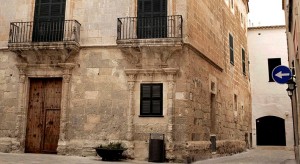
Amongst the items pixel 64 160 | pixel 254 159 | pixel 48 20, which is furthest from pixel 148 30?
pixel 254 159

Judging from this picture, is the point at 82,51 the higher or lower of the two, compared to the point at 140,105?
higher

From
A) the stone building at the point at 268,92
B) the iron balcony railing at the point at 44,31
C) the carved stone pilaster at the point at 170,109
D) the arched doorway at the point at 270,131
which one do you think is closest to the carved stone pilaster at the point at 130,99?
the carved stone pilaster at the point at 170,109

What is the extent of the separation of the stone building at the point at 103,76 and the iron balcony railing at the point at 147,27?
4cm

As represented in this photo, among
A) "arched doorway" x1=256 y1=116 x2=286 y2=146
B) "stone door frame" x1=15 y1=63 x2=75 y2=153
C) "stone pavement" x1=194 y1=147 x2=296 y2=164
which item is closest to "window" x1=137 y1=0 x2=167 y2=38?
"stone door frame" x1=15 y1=63 x2=75 y2=153

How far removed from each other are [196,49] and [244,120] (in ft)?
29.2

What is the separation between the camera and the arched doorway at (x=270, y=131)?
848 inches

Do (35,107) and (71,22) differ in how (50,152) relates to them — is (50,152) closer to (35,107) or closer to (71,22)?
(35,107)

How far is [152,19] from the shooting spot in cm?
1218

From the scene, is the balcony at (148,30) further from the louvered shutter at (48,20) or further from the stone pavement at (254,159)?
the stone pavement at (254,159)

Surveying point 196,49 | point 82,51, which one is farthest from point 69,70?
point 196,49

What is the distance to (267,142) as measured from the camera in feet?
71.0

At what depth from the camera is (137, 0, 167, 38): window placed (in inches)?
475

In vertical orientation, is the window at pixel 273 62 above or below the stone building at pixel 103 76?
above

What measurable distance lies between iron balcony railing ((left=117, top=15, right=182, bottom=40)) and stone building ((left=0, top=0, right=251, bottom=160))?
36 millimetres
